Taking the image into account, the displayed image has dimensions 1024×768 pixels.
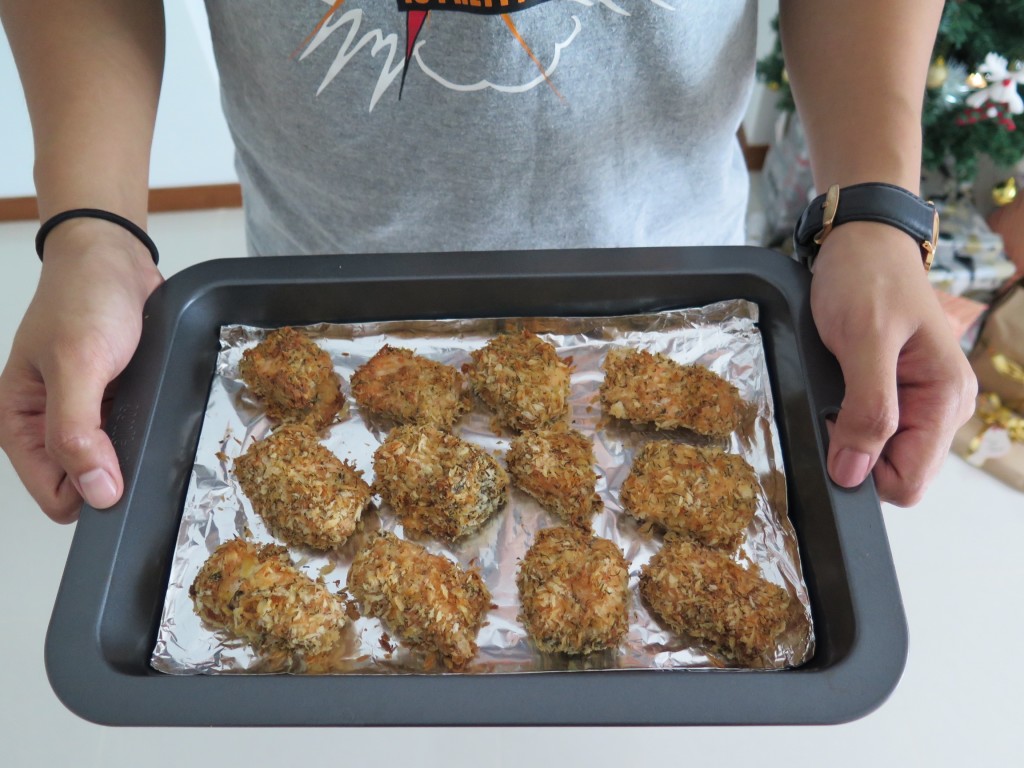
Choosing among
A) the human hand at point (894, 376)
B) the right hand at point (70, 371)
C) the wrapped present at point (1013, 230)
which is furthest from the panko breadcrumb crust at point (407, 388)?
the wrapped present at point (1013, 230)

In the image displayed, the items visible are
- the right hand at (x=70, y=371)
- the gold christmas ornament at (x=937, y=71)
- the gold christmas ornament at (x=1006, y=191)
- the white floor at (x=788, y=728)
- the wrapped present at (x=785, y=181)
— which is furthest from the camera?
the wrapped present at (x=785, y=181)

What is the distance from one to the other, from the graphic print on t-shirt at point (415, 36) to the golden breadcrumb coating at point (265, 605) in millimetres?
656

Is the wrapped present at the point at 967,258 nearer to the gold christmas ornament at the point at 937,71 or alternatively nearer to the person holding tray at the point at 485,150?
the gold christmas ornament at the point at 937,71

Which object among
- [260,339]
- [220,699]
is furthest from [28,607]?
[220,699]

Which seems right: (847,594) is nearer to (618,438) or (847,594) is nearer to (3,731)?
(618,438)

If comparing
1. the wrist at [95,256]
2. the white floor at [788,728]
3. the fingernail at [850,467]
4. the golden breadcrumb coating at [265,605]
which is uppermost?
the wrist at [95,256]

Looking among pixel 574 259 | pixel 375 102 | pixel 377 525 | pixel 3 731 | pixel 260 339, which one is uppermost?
pixel 375 102

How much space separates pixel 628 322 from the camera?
1.25 metres

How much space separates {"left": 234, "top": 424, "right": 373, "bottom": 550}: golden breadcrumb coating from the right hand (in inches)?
7.3

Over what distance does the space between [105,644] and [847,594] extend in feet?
2.83

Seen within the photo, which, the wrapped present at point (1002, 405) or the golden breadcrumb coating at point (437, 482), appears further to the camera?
the wrapped present at point (1002, 405)

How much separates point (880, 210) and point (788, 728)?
1.23 metres

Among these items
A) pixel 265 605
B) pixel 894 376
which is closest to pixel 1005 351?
pixel 894 376

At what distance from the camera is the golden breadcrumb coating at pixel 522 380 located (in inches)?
46.3
